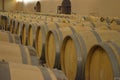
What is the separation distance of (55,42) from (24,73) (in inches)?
81.7

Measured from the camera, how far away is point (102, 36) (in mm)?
2725

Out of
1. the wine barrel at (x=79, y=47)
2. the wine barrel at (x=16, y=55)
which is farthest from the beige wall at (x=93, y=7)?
the wine barrel at (x=16, y=55)

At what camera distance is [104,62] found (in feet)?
7.09

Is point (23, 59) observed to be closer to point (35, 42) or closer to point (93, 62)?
point (93, 62)

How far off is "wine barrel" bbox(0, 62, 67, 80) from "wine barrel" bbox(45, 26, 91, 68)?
1.73 metres

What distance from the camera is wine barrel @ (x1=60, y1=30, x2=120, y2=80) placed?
2.70 m

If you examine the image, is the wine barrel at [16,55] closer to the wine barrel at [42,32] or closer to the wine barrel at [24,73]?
the wine barrel at [24,73]

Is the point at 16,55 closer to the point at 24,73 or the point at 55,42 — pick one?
the point at 24,73

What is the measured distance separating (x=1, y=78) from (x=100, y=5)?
7539 millimetres

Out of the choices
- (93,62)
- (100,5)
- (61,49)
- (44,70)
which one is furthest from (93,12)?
(44,70)

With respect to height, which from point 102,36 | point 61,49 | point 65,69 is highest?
point 102,36

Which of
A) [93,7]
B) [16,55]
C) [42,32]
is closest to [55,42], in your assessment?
[42,32]

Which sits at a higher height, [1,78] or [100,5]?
[100,5]

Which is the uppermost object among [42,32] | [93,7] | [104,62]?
[93,7]
